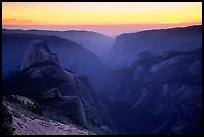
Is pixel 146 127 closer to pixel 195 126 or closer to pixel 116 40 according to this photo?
pixel 195 126

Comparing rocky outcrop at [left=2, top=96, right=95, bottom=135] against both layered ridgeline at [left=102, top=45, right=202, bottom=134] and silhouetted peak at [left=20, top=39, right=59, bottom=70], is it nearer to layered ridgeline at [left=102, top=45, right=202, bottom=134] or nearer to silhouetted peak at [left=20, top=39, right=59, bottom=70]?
silhouetted peak at [left=20, top=39, right=59, bottom=70]

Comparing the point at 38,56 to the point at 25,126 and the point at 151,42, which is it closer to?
the point at 25,126

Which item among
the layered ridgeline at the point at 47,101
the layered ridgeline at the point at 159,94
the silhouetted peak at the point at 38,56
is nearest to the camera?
the layered ridgeline at the point at 47,101

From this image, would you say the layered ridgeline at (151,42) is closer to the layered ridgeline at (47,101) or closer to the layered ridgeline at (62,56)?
the layered ridgeline at (62,56)

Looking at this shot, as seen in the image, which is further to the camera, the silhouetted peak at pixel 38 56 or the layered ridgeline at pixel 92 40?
the layered ridgeline at pixel 92 40

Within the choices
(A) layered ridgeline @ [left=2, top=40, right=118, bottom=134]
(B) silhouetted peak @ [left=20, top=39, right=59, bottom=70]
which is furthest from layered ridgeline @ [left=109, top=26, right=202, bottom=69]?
(B) silhouetted peak @ [left=20, top=39, right=59, bottom=70]

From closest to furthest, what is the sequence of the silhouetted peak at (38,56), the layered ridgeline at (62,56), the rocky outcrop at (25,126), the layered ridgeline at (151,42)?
the rocky outcrop at (25,126) < the silhouetted peak at (38,56) < the layered ridgeline at (62,56) < the layered ridgeline at (151,42)

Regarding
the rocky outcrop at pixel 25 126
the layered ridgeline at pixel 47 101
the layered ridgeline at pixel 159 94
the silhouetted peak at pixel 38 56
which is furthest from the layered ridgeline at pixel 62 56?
the rocky outcrop at pixel 25 126
